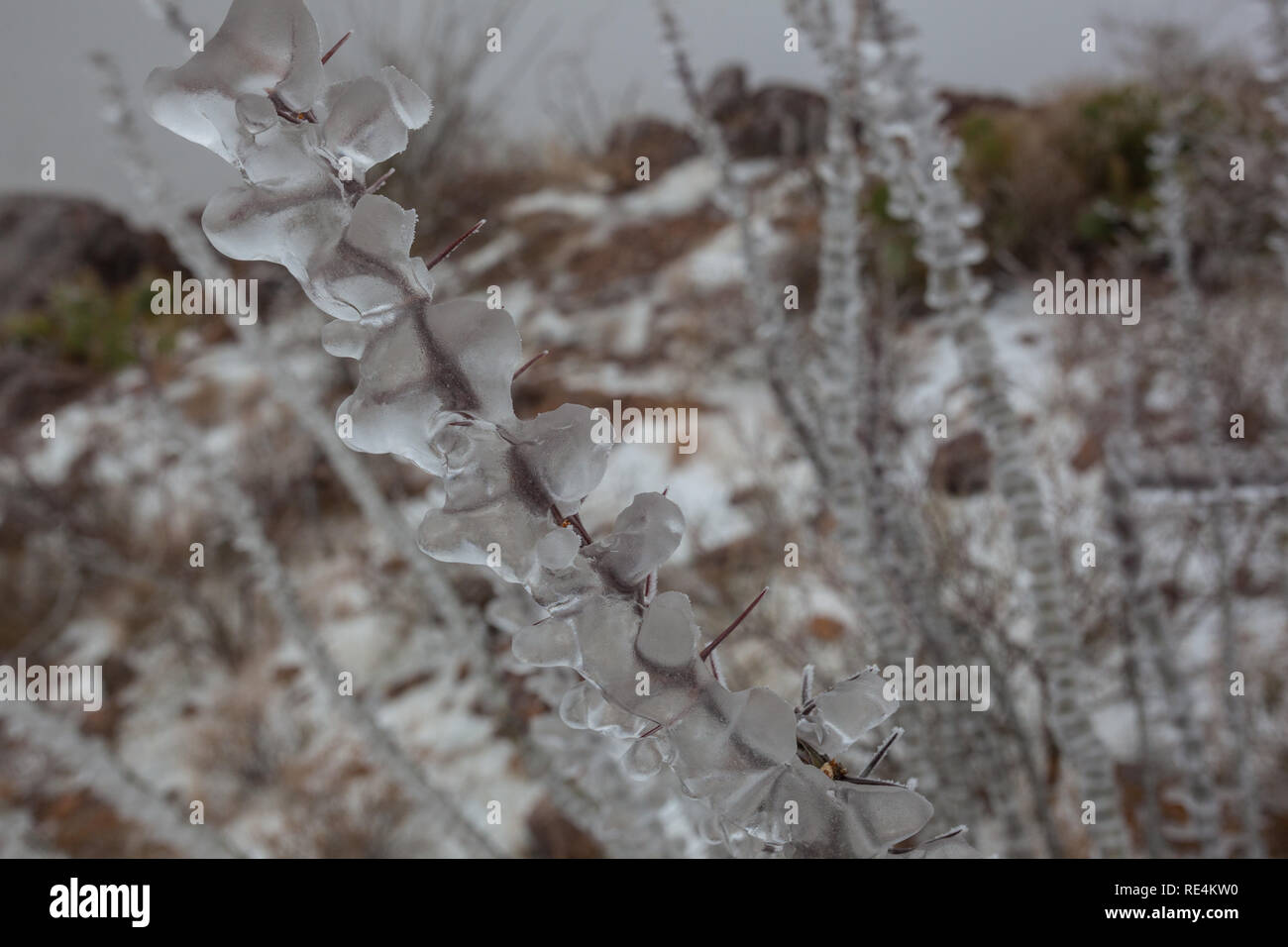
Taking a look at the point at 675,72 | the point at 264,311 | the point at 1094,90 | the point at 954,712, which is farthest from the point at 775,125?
the point at 954,712

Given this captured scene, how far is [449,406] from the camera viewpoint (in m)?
0.13

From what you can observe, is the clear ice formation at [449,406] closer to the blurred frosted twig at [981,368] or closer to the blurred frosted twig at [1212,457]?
the blurred frosted twig at [981,368]

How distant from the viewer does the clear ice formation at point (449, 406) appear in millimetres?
130

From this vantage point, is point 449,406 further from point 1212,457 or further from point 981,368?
point 1212,457

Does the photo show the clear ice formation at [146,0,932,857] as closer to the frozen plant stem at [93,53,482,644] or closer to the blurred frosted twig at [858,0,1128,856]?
the blurred frosted twig at [858,0,1128,856]

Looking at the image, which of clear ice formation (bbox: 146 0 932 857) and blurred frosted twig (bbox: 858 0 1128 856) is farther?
blurred frosted twig (bbox: 858 0 1128 856)

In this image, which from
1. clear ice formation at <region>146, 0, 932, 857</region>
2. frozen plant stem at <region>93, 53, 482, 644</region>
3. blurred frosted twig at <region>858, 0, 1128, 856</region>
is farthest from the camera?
frozen plant stem at <region>93, 53, 482, 644</region>

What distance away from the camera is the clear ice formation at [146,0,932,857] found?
5.1 inches

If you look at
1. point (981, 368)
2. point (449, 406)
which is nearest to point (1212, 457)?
point (981, 368)

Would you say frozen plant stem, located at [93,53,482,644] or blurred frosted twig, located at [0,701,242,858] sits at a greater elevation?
frozen plant stem, located at [93,53,482,644]

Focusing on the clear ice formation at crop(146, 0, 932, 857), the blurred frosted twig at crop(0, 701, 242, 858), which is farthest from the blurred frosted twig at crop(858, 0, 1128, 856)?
the blurred frosted twig at crop(0, 701, 242, 858)

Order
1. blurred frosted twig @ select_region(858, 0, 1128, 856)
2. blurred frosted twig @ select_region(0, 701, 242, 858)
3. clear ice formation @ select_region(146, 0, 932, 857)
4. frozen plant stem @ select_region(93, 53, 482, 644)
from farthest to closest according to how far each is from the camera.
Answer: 1. frozen plant stem @ select_region(93, 53, 482, 644)
2. blurred frosted twig @ select_region(0, 701, 242, 858)
3. blurred frosted twig @ select_region(858, 0, 1128, 856)
4. clear ice formation @ select_region(146, 0, 932, 857)

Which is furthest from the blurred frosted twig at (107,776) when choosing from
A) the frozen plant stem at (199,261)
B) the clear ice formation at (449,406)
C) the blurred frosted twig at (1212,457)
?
the blurred frosted twig at (1212,457)

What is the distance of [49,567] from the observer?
2.48 metres
